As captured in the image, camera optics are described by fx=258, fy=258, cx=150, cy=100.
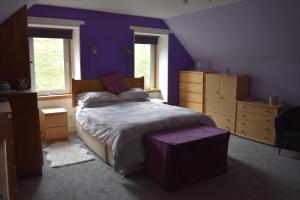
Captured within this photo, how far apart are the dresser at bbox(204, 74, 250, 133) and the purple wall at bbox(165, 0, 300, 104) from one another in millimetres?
322

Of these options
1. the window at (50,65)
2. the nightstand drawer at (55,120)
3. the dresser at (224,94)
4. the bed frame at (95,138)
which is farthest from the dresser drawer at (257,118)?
the window at (50,65)

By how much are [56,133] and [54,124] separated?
165 mm

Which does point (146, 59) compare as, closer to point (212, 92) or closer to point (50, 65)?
point (212, 92)

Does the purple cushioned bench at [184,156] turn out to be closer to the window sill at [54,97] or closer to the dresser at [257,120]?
the dresser at [257,120]

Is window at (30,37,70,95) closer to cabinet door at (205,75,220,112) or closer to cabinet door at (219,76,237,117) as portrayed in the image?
cabinet door at (205,75,220,112)

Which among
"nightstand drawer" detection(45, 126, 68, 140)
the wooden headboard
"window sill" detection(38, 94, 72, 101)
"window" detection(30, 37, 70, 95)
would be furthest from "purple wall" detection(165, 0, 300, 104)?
"nightstand drawer" detection(45, 126, 68, 140)

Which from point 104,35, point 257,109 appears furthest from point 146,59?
point 257,109

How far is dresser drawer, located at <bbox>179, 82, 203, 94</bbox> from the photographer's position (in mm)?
5728

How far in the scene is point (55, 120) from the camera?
446 centimetres

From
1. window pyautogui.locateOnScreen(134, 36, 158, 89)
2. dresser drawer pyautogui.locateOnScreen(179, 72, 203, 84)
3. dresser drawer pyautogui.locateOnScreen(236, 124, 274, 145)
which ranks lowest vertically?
dresser drawer pyautogui.locateOnScreen(236, 124, 274, 145)

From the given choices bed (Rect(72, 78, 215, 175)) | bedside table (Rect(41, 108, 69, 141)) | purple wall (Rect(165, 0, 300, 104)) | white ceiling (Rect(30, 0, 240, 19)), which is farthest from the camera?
bedside table (Rect(41, 108, 69, 141))

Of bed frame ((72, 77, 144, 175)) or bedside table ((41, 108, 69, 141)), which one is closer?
bed frame ((72, 77, 144, 175))

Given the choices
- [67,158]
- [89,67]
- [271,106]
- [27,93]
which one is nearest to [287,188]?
[271,106]

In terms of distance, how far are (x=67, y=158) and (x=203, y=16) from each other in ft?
11.2
